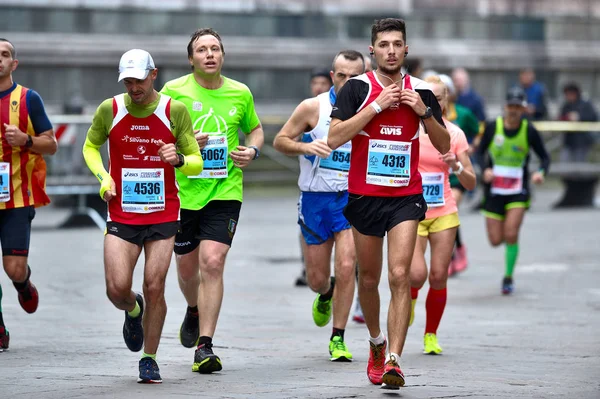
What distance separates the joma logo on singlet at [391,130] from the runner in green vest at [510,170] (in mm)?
5660

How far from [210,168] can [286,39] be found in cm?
1966

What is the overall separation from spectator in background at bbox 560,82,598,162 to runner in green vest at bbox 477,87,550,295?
11.3 metres

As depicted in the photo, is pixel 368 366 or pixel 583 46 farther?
pixel 583 46

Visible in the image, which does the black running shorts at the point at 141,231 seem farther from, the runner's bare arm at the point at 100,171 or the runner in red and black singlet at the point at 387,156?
the runner in red and black singlet at the point at 387,156

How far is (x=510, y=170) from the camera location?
551 inches

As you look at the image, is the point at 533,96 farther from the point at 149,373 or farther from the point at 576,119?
the point at 149,373

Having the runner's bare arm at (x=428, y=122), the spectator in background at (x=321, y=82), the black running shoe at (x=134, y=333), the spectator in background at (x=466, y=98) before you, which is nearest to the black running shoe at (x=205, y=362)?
the black running shoe at (x=134, y=333)

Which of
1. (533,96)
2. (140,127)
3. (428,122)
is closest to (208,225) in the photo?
(140,127)

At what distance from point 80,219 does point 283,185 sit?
220 inches

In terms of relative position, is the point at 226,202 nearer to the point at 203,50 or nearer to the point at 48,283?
the point at 203,50

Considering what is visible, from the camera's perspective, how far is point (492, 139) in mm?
14031

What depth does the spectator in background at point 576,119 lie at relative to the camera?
2519cm

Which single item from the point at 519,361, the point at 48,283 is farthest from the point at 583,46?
the point at 519,361

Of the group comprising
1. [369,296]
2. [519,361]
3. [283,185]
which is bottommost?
[283,185]
